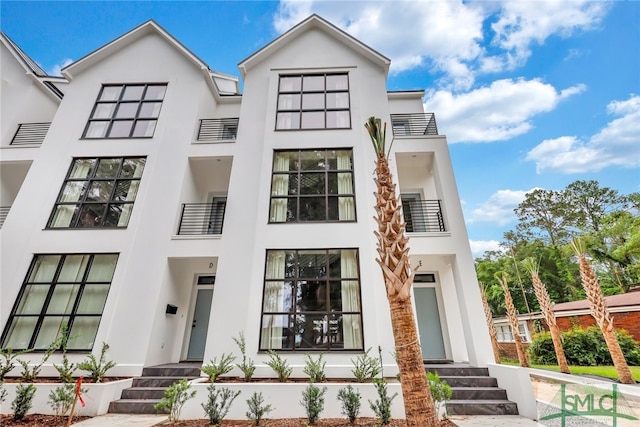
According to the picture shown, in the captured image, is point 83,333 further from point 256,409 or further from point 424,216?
point 424,216

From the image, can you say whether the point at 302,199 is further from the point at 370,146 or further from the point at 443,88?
the point at 443,88

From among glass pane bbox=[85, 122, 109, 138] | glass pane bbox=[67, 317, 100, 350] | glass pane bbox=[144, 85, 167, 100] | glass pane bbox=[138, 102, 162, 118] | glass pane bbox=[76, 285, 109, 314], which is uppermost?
glass pane bbox=[144, 85, 167, 100]

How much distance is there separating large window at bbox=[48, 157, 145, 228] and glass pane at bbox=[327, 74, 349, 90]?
7.28 meters

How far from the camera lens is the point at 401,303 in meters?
3.07

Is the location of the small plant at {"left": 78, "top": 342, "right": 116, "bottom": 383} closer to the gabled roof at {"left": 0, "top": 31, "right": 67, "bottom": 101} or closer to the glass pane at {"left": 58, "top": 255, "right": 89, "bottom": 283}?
the glass pane at {"left": 58, "top": 255, "right": 89, "bottom": 283}

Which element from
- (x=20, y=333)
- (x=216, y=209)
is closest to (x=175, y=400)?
(x=20, y=333)

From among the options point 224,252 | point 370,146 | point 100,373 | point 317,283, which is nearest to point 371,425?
point 317,283

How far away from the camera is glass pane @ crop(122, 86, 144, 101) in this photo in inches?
395

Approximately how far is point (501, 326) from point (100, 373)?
2613 centimetres

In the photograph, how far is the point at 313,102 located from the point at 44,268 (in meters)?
9.87

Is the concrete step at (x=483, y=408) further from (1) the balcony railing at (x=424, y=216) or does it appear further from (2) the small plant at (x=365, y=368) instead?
(1) the balcony railing at (x=424, y=216)

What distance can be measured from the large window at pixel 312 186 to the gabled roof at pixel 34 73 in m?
10.7

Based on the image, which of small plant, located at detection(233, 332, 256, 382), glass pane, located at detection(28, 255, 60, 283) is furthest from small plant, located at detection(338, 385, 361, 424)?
glass pane, located at detection(28, 255, 60, 283)

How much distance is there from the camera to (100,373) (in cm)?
→ 580
